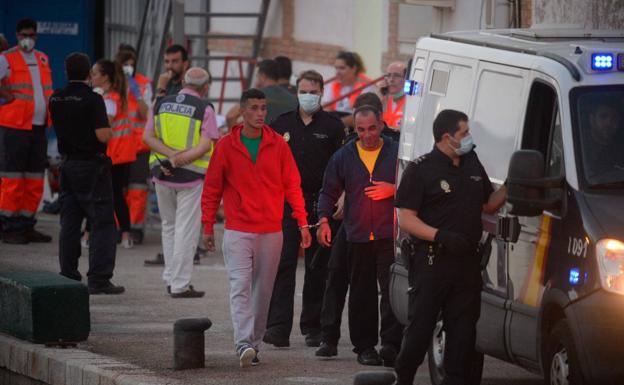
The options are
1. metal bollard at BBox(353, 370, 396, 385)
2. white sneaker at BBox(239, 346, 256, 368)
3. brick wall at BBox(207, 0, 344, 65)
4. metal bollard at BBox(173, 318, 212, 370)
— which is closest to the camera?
metal bollard at BBox(353, 370, 396, 385)

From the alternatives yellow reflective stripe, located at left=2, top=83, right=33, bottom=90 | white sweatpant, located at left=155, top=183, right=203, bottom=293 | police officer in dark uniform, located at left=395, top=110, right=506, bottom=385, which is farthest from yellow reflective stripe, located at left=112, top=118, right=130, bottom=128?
police officer in dark uniform, located at left=395, top=110, right=506, bottom=385

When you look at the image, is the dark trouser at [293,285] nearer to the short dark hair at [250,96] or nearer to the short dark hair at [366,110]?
the short dark hair at [366,110]

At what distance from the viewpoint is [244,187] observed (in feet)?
39.4

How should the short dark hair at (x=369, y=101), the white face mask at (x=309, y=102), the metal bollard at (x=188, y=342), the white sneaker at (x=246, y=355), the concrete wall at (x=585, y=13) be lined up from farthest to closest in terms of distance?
the concrete wall at (x=585, y=13), the white face mask at (x=309, y=102), the short dark hair at (x=369, y=101), the white sneaker at (x=246, y=355), the metal bollard at (x=188, y=342)

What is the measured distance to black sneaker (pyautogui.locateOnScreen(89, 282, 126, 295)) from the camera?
1573 cm

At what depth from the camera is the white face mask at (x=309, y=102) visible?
1342 cm

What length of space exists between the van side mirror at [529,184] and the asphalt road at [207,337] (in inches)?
80.5

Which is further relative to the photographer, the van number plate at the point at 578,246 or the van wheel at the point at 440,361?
the van wheel at the point at 440,361

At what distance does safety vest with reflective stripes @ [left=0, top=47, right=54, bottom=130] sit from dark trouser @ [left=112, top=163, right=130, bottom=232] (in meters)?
0.86

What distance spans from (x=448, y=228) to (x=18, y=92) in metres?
9.93

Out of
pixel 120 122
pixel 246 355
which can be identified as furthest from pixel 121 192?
pixel 246 355

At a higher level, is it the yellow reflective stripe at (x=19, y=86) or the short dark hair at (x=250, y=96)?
the short dark hair at (x=250, y=96)

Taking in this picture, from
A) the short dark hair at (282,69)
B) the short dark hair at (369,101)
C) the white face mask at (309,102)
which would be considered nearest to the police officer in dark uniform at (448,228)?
the short dark hair at (369,101)

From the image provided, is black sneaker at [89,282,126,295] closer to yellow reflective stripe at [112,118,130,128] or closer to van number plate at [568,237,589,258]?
yellow reflective stripe at [112,118,130,128]
